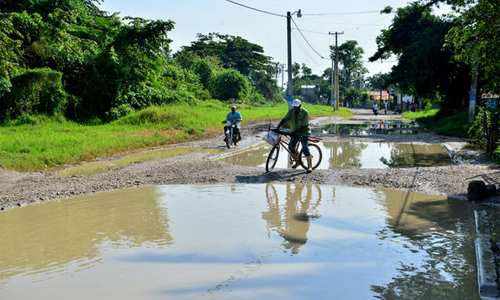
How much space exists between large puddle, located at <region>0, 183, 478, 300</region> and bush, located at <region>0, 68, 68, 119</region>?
585 inches

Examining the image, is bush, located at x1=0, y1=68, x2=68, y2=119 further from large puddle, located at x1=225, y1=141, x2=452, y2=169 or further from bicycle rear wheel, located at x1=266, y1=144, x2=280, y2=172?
bicycle rear wheel, located at x1=266, y1=144, x2=280, y2=172

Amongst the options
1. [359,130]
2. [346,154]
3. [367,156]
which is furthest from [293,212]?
[359,130]

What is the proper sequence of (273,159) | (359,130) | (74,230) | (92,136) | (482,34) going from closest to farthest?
(74,230)
(482,34)
(273,159)
(92,136)
(359,130)

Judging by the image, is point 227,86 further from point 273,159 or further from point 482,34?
point 482,34

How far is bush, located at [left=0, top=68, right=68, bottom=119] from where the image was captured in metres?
23.2

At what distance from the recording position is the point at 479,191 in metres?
9.59

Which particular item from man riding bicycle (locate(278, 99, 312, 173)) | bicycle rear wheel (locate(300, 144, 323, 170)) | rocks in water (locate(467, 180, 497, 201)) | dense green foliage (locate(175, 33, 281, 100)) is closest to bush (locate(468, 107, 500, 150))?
bicycle rear wheel (locate(300, 144, 323, 170))

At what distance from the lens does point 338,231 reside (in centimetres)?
784

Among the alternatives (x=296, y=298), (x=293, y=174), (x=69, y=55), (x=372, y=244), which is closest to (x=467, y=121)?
(x=293, y=174)

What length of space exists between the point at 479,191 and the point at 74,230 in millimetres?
7121

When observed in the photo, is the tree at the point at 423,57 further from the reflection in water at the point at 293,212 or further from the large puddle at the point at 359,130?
the reflection in water at the point at 293,212

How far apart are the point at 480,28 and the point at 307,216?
539 cm

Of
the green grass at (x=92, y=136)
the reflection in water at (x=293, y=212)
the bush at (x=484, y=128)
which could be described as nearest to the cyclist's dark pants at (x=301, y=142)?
the reflection in water at (x=293, y=212)

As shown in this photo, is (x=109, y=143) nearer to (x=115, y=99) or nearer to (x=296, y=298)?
(x=115, y=99)
